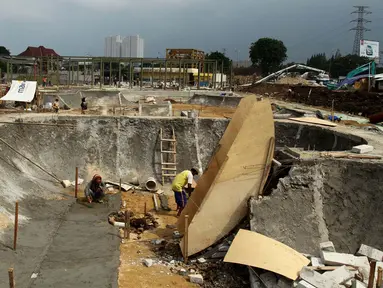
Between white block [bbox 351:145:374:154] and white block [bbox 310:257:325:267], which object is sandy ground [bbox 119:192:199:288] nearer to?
white block [bbox 310:257:325:267]

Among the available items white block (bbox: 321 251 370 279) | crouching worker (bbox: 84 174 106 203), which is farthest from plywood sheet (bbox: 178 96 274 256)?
crouching worker (bbox: 84 174 106 203)

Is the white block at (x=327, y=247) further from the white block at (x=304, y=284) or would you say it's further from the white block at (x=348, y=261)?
the white block at (x=304, y=284)

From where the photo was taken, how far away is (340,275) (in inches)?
290

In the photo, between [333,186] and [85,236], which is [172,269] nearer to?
[85,236]

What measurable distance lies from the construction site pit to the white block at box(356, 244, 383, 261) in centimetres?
60

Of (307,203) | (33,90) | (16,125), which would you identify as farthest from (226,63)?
(307,203)

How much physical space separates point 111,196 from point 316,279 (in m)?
8.20

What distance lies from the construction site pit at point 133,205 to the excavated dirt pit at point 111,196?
0.02 metres

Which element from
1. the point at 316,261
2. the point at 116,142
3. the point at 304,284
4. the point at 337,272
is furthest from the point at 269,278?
the point at 116,142

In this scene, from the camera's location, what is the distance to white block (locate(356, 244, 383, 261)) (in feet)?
27.5

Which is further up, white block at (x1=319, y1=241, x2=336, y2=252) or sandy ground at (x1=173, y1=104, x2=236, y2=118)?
sandy ground at (x1=173, y1=104, x2=236, y2=118)

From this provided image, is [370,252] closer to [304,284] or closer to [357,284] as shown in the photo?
[357,284]

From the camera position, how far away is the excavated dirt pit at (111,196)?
9008 millimetres

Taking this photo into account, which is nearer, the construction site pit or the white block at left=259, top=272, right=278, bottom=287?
the white block at left=259, top=272, right=278, bottom=287
